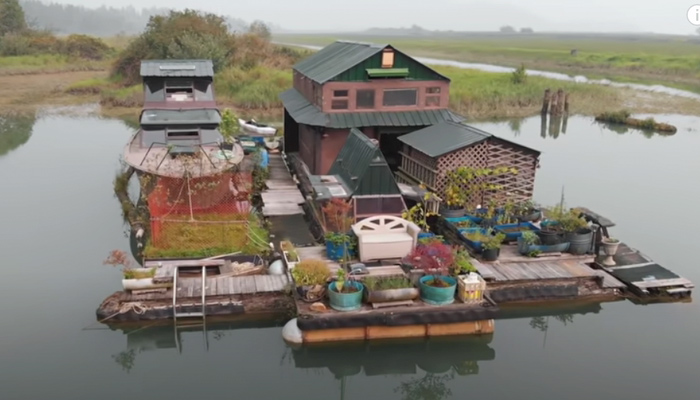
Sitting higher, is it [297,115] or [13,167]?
[297,115]

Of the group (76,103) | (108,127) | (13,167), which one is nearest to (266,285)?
(13,167)

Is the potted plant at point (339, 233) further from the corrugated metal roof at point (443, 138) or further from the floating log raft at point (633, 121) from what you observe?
the floating log raft at point (633, 121)

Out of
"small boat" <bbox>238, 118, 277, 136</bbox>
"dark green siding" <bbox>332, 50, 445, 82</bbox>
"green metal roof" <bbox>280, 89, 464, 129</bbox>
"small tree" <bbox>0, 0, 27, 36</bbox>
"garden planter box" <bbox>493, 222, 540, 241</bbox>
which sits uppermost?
"small tree" <bbox>0, 0, 27, 36</bbox>

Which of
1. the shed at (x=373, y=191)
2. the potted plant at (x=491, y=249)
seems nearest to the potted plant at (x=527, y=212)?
the potted plant at (x=491, y=249)

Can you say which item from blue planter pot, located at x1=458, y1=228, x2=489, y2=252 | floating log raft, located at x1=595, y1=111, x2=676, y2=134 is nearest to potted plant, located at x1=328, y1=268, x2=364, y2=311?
blue planter pot, located at x1=458, y1=228, x2=489, y2=252

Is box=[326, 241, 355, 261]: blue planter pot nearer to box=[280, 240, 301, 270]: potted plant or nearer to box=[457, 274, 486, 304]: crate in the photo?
box=[280, 240, 301, 270]: potted plant

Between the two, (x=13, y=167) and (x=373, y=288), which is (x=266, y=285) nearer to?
(x=373, y=288)
